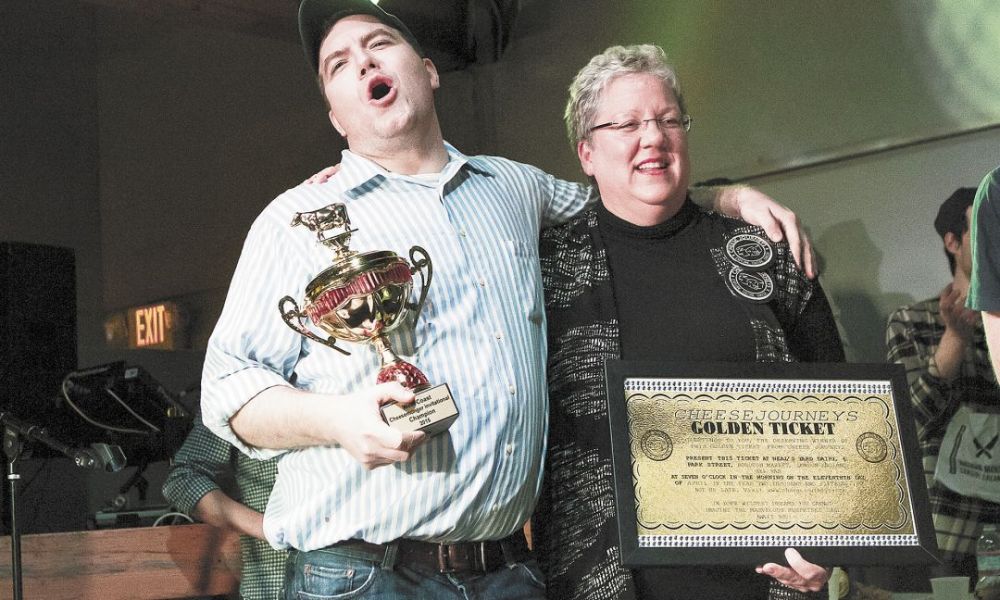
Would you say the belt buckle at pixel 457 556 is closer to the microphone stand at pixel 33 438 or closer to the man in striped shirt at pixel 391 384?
the man in striped shirt at pixel 391 384

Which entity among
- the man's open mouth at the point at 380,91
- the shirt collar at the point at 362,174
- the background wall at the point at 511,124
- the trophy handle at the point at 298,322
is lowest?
the trophy handle at the point at 298,322

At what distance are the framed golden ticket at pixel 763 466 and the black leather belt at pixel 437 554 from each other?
0.19 metres

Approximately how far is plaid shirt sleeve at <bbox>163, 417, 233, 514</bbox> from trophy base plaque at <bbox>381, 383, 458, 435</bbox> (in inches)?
74.2

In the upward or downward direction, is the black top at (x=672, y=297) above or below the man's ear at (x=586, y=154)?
below

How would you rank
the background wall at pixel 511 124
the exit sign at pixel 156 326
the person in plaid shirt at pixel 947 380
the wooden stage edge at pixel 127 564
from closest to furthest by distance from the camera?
the wooden stage edge at pixel 127 564 < the person in plaid shirt at pixel 947 380 < the background wall at pixel 511 124 < the exit sign at pixel 156 326

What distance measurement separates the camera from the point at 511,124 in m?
6.03

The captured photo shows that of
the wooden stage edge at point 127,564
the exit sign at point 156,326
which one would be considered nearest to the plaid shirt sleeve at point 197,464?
the wooden stage edge at point 127,564

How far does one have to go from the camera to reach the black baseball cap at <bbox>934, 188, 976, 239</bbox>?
13.0ft

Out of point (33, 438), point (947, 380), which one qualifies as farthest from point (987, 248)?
point (33, 438)

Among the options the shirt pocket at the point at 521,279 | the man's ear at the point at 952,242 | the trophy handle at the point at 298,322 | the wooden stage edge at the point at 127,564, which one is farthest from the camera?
the man's ear at the point at 952,242

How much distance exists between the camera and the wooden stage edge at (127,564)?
8.84ft

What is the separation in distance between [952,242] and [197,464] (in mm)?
2849

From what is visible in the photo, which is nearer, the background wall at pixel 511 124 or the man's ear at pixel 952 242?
the man's ear at pixel 952 242

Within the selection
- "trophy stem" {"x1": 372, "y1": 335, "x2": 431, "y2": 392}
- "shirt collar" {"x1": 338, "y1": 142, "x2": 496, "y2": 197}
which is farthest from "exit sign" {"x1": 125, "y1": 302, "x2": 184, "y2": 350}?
"trophy stem" {"x1": 372, "y1": 335, "x2": 431, "y2": 392}
